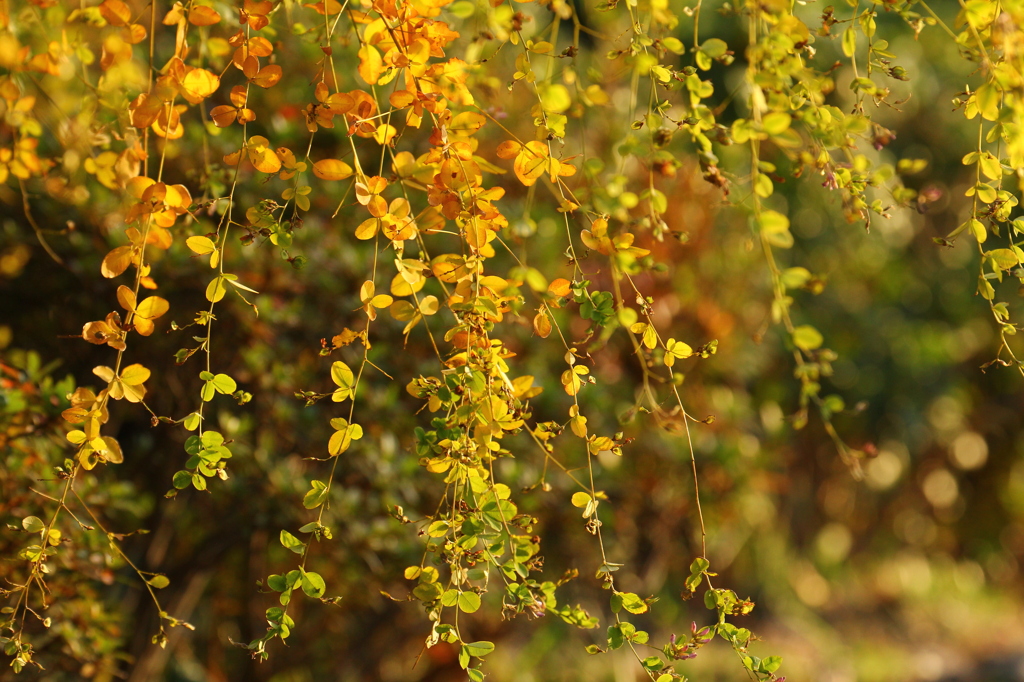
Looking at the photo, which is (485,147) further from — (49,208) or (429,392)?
(429,392)

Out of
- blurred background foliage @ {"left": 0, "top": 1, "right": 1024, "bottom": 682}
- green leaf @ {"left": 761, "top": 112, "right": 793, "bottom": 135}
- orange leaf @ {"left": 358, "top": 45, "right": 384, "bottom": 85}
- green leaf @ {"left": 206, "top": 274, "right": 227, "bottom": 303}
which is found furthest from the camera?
blurred background foliage @ {"left": 0, "top": 1, "right": 1024, "bottom": 682}

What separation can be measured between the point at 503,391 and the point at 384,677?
214 cm

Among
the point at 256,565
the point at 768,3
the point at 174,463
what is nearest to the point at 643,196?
the point at 768,3

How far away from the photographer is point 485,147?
8.71 ft

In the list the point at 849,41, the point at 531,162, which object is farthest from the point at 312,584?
the point at 849,41

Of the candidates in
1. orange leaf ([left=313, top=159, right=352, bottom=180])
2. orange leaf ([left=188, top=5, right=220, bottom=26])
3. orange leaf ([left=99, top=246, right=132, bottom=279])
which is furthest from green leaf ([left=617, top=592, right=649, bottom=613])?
orange leaf ([left=188, top=5, right=220, bottom=26])

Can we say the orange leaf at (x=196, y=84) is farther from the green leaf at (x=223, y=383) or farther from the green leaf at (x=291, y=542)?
the green leaf at (x=291, y=542)

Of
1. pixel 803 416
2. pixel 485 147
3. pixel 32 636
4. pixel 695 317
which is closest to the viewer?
pixel 803 416

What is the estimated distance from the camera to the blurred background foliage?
1.85 meters

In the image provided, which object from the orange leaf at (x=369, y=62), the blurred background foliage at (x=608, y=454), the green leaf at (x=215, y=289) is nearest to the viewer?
the orange leaf at (x=369, y=62)

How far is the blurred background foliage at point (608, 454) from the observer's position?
1846 millimetres

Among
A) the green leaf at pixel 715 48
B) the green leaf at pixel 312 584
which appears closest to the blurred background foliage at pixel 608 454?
the green leaf at pixel 715 48

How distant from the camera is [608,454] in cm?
245

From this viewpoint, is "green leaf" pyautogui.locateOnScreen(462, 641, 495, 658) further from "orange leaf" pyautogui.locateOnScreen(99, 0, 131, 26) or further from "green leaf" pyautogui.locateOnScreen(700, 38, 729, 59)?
"orange leaf" pyautogui.locateOnScreen(99, 0, 131, 26)
